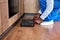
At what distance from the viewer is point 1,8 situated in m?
1.25

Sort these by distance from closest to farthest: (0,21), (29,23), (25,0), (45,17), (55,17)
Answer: (0,21)
(29,23)
(45,17)
(55,17)
(25,0)

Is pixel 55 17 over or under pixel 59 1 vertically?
under

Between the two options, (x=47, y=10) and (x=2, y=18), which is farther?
(x=47, y=10)

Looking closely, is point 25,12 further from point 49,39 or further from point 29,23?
point 49,39

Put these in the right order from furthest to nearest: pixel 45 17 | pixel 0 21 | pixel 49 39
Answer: pixel 45 17 → pixel 49 39 → pixel 0 21

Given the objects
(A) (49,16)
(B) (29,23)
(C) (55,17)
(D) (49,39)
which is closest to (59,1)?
(C) (55,17)

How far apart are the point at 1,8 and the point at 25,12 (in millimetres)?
1585

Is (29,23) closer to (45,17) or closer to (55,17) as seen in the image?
(45,17)

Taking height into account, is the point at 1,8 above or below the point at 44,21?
above

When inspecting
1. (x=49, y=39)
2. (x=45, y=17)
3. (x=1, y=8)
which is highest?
(x=1, y=8)

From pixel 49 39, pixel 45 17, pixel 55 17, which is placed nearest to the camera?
pixel 49 39

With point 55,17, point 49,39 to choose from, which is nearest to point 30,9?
point 55,17

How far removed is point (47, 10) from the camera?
6.77 ft

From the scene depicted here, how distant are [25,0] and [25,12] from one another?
0.85ft
